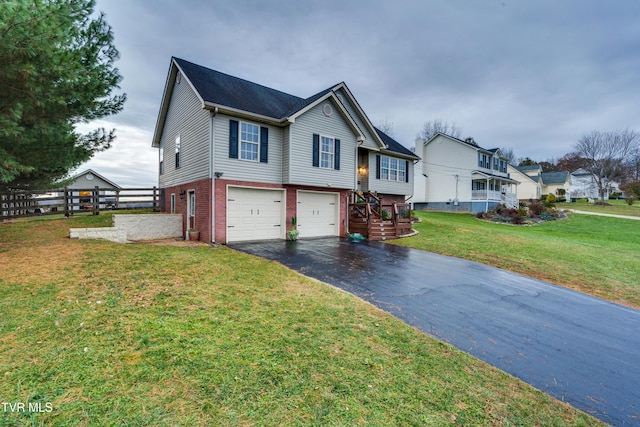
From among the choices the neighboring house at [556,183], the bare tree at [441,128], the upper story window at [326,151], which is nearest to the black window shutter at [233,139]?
the upper story window at [326,151]

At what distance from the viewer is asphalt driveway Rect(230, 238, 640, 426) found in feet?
10.7

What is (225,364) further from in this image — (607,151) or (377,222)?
(607,151)

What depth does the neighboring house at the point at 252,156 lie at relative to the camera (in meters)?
11.0

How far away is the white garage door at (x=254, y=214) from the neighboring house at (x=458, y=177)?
24043 millimetres

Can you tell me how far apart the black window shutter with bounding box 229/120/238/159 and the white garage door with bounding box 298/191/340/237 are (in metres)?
3.64

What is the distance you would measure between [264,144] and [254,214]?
10.4 ft

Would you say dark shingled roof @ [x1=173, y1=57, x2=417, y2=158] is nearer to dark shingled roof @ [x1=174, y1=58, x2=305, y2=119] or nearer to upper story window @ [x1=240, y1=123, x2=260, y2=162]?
dark shingled roof @ [x1=174, y1=58, x2=305, y2=119]

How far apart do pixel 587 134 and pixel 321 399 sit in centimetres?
6461

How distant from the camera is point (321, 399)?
249cm

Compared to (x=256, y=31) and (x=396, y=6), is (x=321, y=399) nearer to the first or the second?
(x=396, y=6)

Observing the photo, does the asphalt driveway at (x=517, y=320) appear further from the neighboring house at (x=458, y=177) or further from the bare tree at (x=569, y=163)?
the bare tree at (x=569, y=163)

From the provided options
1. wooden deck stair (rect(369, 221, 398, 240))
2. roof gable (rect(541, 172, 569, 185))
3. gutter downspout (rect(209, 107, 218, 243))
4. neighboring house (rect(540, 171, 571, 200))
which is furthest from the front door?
roof gable (rect(541, 172, 569, 185))

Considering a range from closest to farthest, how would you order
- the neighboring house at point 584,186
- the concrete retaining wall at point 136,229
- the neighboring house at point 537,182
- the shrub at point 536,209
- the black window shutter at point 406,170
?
the concrete retaining wall at point 136,229 < the black window shutter at point 406,170 < the shrub at point 536,209 < the neighboring house at point 537,182 < the neighboring house at point 584,186
